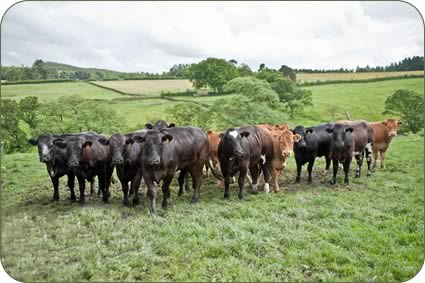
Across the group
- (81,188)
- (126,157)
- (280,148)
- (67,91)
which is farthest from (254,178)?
(67,91)

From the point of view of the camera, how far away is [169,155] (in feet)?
29.2

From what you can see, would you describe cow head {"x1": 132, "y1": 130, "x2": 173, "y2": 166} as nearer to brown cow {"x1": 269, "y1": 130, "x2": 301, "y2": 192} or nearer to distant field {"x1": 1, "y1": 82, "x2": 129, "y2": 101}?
brown cow {"x1": 269, "y1": 130, "x2": 301, "y2": 192}

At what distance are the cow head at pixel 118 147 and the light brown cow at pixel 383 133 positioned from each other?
411 inches

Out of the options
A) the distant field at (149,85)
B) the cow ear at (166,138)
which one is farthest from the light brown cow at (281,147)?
the cow ear at (166,138)

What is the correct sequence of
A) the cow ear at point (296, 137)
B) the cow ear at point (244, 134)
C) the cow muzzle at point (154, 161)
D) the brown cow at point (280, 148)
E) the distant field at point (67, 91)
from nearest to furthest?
→ the cow muzzle at point (154, 161) < the cow ear at point (244, 134) < the brown cow at point (280, 148) < the cow ear at point (296, 137) < the distant field at point (67, 91)

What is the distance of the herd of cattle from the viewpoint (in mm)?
8867

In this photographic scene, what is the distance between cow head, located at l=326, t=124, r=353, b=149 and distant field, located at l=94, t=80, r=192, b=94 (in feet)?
16.8

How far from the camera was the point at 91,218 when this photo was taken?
25.8 ft

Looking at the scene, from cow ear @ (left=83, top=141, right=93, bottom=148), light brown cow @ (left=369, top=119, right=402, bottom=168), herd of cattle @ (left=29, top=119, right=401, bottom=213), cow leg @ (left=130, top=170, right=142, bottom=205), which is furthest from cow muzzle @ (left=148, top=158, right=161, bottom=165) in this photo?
light brown cow @ (left=369, top=119, right=402, bottom=168)

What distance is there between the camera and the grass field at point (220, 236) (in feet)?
17.9

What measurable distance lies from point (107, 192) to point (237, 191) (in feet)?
12.4

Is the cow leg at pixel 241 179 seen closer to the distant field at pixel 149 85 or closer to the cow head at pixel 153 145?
the cow head at pixel 153 145

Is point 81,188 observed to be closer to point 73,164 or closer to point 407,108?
point 73,164

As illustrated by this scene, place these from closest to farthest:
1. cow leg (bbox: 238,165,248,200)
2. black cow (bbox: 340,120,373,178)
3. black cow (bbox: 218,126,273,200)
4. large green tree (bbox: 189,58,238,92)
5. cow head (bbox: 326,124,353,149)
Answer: cow leg (bbox: 238,165,248,200), black cow (bbox: 218,126,273,200), large green tree (bbox: 189,58,238,92), cow head (bbox: 326,124,353,149), black cow (bbox: 340,120,373,178)
